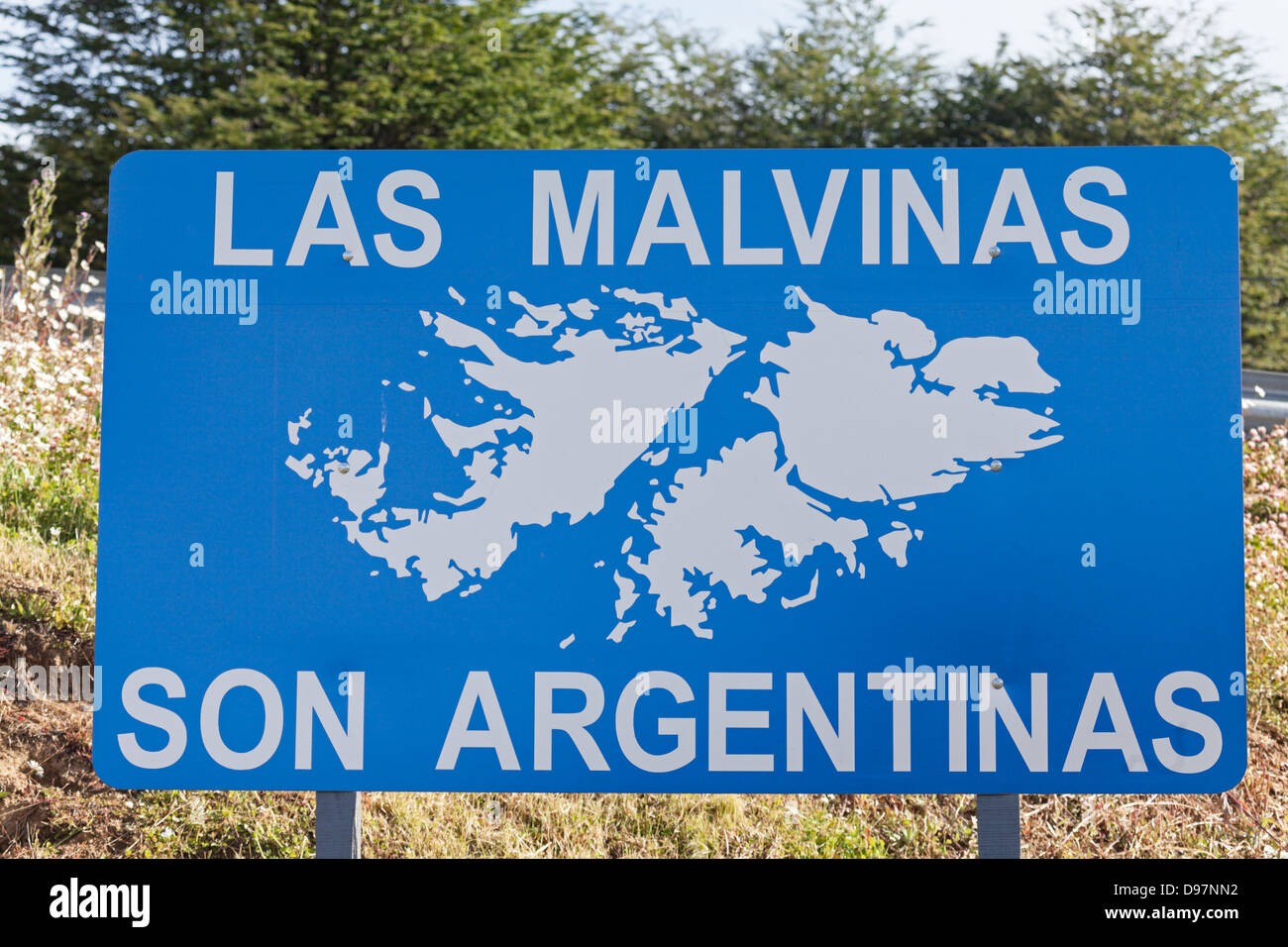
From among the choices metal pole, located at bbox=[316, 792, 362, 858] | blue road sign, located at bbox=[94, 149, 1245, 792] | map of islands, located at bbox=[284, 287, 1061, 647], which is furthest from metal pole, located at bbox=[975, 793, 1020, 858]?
metal pole, located at bbox=[316, 792, 362, 858]

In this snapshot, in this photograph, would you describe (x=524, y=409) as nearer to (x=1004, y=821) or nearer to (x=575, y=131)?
(x=1004, y=821)

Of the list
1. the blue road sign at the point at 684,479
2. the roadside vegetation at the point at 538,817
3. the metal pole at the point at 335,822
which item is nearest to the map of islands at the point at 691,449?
the blue road sign at the point at 684,479

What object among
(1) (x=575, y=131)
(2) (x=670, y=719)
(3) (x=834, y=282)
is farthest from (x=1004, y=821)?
(1) (x=575, y=131)

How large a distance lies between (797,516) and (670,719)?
590 millimetres

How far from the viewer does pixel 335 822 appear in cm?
234

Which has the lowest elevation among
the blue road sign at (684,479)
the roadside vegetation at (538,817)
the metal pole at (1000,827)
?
the roadside vegetation at (538,817)

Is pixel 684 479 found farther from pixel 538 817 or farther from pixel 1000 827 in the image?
pixel 538 817

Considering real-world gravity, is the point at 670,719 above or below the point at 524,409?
below

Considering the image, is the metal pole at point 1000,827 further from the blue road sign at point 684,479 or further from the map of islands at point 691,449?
the map of islands at point 691,449

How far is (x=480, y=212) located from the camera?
2.39 metres

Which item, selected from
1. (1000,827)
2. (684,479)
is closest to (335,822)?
(684,479)

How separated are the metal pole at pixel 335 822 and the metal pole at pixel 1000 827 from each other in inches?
61.3

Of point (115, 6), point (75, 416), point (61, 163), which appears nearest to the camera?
point (75, 416)

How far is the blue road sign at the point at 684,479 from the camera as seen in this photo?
7.51ft
